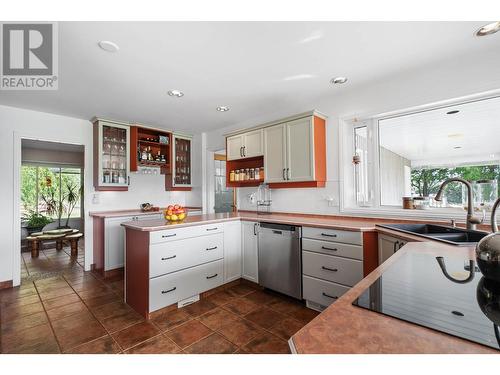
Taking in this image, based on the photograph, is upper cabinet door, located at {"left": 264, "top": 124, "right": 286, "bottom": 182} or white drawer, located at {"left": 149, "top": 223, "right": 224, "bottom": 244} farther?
upper cabinet door, located at {"left": 264, "top": 124, "right": 286, "bottom": 182}

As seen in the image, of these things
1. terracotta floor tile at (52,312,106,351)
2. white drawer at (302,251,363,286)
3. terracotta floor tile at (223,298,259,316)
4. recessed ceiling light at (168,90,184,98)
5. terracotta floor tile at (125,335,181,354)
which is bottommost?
terracotta floor tile at (223,298,259,316)

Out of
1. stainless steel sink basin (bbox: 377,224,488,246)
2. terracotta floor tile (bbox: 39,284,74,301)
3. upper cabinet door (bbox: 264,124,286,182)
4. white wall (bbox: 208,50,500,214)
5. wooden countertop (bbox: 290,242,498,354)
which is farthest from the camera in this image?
upper cabinet door (bbox: 264,124,286,182)

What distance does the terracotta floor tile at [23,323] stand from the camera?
7.09 ft

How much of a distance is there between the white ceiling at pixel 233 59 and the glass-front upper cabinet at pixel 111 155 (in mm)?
534

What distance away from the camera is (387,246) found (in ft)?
6.80

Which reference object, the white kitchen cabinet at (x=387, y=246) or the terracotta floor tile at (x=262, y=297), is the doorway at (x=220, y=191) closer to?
the terracotta floor tile at (x=262, y=297)

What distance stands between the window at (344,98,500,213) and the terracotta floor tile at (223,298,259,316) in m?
1.59

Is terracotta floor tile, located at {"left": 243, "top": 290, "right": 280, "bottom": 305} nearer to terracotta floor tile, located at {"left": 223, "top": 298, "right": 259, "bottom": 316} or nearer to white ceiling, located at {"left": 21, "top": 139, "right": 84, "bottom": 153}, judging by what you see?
terracotta floor tile, located at {"left": 223, "top": 298, "right": 259, "bottom": 316}

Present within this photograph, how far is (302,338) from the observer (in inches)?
21.7

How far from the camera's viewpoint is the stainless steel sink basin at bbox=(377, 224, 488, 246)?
1747 mm

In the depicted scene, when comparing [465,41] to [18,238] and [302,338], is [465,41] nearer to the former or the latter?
[302,338]

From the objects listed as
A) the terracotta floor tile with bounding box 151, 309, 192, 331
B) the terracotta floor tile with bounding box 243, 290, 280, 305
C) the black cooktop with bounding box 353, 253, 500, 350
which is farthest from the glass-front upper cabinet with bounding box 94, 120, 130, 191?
the black cooktop with bounding box 353, 253, 500, 350
